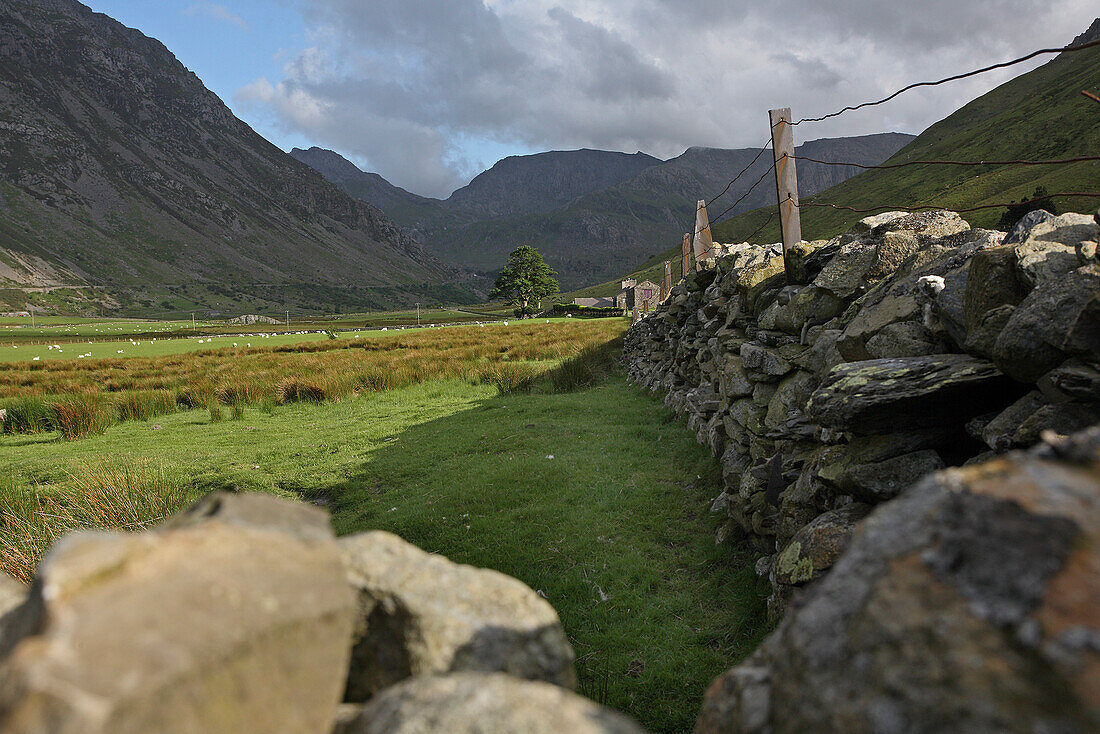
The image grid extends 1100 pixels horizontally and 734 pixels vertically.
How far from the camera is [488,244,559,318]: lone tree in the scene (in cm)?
9975

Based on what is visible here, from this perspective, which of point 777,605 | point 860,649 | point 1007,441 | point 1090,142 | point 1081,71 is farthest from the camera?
point 1081,71

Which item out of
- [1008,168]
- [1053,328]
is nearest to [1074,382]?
[1053,328]

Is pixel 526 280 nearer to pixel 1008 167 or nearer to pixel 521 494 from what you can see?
pixel 521 494

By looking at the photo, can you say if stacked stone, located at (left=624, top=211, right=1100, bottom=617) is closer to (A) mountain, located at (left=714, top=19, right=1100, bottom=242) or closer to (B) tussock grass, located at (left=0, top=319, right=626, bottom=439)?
(B) tussock grass, located at (left=0, top=319, right=626, bottom=439)

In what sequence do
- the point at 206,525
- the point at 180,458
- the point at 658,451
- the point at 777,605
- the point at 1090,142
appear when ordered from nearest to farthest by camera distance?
the point at 206,525 < the point at 777,605 < the point at 658,451 < the point at 180,458 < the point at 1090,142

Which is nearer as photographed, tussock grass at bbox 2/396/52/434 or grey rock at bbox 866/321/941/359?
grey rock at bbox 866/321/941/359

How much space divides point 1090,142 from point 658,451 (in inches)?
5634

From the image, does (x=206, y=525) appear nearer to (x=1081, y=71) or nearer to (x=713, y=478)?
(x=713, y=478)

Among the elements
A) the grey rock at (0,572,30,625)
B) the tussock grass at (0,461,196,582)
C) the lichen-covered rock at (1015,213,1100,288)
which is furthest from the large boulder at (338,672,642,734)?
the tussock grass at (0,461,196,582)

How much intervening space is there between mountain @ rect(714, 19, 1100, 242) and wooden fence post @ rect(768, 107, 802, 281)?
282 feet

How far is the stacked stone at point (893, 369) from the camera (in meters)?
2.60

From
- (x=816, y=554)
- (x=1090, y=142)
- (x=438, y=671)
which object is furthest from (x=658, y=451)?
(x=1090, y=142)

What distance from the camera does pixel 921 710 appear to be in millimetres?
1081

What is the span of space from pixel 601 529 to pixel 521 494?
4.56ft
